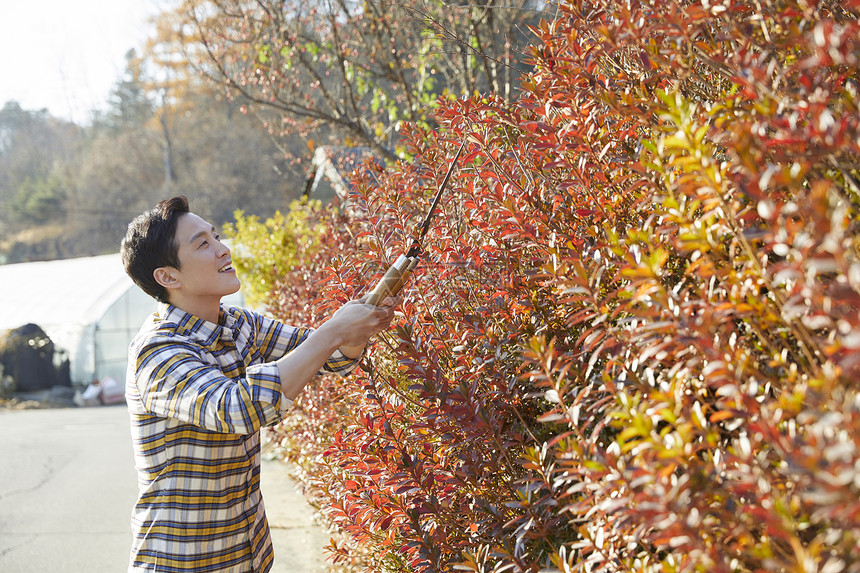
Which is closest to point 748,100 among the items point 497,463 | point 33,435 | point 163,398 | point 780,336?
point 780,336

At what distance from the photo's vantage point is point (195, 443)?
78.9 inches

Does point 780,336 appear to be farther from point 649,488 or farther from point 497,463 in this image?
point 497,463

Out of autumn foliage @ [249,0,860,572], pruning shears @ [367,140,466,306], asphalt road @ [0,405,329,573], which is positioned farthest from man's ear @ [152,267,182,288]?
asphalt road @ [0,405,329,573]

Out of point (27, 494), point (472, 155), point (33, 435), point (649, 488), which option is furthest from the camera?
point (33, 435)

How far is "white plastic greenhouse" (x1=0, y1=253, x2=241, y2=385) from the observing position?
15.2 meters

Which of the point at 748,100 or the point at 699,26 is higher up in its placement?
the point at 699,26

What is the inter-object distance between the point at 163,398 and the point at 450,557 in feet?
2.96

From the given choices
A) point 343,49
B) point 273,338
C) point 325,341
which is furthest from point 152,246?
point 343,49

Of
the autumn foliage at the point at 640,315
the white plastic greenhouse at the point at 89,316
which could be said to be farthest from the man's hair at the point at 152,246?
the white plastic greenhouse at the point at 89,316

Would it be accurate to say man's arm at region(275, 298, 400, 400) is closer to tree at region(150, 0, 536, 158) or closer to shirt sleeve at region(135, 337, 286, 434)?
shirt sleeve at region(135, 337, 286, 434)

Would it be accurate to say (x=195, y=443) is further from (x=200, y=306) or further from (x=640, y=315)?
Answer: (x=640, y=315)

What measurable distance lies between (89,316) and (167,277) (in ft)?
48.3

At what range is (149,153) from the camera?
35656 mm

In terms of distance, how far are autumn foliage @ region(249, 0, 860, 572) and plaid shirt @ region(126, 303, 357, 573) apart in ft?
1.15
